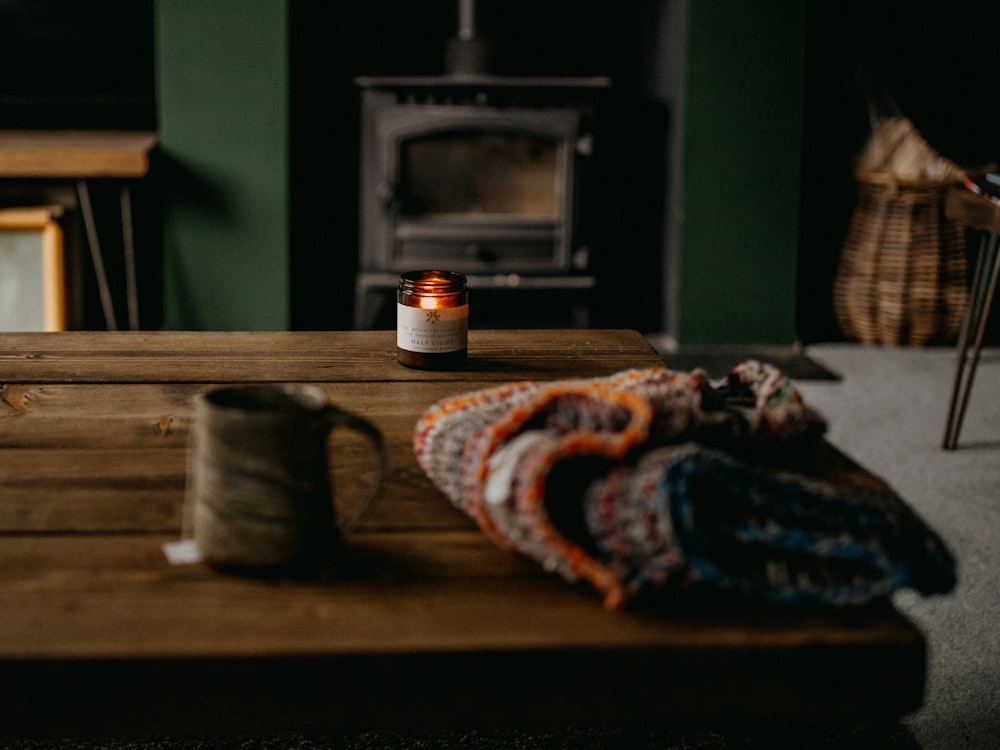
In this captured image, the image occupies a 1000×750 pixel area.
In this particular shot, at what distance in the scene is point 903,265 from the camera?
9.53 ft

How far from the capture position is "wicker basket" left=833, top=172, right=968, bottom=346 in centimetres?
289

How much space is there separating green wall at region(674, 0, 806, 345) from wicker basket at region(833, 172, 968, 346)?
0.23 m

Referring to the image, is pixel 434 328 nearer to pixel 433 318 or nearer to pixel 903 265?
pixel 433 318

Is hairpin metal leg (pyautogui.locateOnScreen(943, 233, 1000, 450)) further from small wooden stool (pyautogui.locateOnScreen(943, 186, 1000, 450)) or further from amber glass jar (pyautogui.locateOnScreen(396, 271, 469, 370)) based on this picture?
amber glass jar (pyautogui.locateOnScreen(396, 271, 469, 370))

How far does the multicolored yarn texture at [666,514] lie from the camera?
0.63 meters

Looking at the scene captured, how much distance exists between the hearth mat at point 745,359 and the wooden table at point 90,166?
1.31 m

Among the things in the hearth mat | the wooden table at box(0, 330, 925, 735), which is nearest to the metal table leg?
the hearth mat

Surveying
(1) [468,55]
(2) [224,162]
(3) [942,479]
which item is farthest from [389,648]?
(1) [468,55]

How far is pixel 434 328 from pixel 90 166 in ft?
5.14

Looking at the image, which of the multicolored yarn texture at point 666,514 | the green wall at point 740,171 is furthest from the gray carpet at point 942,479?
the multicolored yarn texture at point 666,514

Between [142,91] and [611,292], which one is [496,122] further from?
[142,91]

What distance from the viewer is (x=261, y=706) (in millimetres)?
594

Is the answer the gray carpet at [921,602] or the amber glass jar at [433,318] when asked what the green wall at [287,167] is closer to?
the gray carpet at [921,602]

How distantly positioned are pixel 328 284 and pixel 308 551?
8.01ft
